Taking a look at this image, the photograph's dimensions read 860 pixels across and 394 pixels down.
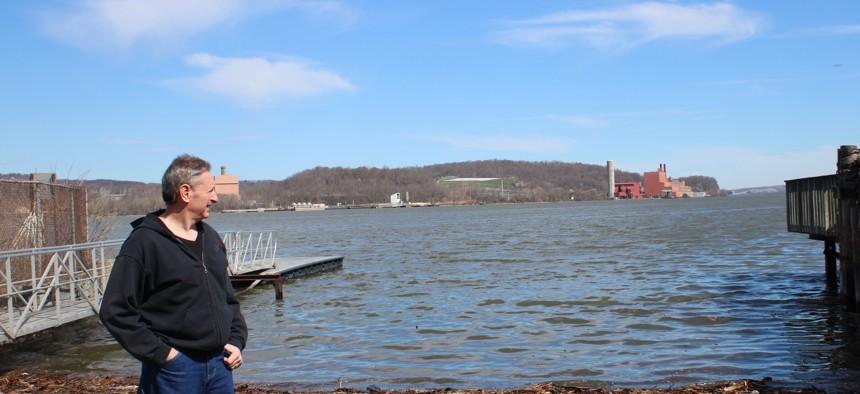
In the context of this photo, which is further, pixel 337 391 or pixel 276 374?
pixel 276 374

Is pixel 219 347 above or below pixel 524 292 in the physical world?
above

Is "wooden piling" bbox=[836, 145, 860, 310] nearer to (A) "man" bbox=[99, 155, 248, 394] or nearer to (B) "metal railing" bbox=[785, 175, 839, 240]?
(B) "metal railing" bbox=[785, 175, 839, 240]

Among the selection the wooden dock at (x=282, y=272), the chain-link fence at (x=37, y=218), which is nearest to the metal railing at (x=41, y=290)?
the chain-link fence at (x=37, y=218)

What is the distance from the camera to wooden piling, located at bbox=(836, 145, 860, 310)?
43.9 ft

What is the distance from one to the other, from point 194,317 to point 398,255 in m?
35.1

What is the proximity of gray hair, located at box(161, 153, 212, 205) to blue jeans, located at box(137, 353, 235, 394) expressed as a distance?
87cm

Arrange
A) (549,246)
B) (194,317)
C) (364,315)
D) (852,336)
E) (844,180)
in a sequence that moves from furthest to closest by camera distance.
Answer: (549,246) → (364,315) → (844,180) → (852,336) → (194,317)

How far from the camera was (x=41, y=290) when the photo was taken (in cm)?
1227

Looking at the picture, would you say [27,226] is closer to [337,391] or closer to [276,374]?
[276,374]

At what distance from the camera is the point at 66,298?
14.6 metres

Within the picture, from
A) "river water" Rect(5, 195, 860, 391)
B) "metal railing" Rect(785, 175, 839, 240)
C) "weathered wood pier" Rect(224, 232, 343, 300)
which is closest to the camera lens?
"river water" Rect(5, 195, 860, 391)

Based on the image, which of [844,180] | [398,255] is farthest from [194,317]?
[398,255]

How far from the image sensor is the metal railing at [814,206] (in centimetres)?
1603

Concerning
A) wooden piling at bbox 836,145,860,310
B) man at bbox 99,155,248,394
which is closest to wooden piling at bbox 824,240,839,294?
A: wooden piling at bbox 836,145,860,310
